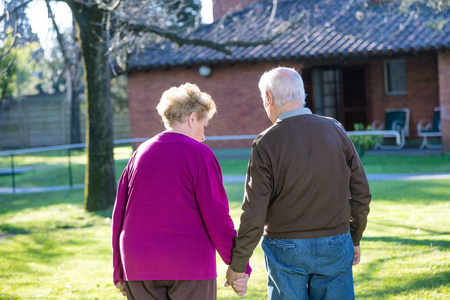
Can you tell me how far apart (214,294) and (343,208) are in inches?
31.5

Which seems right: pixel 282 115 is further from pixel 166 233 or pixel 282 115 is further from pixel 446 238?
pixel 446 238

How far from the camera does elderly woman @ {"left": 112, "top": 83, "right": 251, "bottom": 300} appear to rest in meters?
2.95

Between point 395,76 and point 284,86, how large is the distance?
1702 centimetres

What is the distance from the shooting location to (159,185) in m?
2.98

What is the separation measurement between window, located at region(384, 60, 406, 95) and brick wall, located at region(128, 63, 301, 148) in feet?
10.1

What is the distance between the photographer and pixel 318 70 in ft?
63.1

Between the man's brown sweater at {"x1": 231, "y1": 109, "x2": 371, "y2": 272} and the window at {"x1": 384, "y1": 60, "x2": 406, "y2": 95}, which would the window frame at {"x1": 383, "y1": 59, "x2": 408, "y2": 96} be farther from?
the man's brown sweater at {"x1": 231, "y1": 109, "x2": 371, "y2": 272}

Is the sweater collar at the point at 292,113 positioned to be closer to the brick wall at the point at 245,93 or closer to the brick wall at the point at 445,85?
the brick wall at the point at 445,85

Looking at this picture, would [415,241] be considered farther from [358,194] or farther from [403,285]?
[358,194]

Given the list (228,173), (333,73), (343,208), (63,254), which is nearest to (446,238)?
(343,208)

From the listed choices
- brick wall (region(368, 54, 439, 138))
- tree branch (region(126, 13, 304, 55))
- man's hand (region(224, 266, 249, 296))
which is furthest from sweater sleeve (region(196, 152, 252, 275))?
brick wall (region(368, 54, 439, 138))

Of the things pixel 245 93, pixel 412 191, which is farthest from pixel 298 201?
pixel 245 93

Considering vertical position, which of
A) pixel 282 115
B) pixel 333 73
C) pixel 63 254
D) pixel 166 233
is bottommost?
pixel 63 254

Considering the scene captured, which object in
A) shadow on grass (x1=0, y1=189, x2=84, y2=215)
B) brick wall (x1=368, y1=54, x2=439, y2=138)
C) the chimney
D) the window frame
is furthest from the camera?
the chimney
